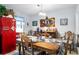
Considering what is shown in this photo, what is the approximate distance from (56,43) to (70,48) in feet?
0.64

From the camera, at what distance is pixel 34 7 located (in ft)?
5.74

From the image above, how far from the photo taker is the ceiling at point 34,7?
1.72 meters

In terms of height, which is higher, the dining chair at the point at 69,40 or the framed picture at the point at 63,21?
the framed picture at the point at 63,21

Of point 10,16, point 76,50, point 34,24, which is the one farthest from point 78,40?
point 10,16

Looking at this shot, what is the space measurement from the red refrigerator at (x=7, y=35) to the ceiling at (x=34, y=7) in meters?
0.17

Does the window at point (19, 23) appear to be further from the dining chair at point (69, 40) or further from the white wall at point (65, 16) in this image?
the dining chair at point (69, 40)

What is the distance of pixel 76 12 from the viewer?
1696 mm

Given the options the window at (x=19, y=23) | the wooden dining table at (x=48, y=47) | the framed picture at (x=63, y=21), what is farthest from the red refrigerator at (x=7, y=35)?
the framed picture at (x=63, y=21)

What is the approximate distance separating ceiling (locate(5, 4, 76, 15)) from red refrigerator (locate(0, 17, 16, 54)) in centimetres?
17

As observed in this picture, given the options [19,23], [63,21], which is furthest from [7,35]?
[63,21]

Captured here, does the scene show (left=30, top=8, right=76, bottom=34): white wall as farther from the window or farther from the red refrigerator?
the red refrigerator

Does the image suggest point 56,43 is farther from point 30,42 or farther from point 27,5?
point 27,5

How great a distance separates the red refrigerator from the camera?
5.62 ft

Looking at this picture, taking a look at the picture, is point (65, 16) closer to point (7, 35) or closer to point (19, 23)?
point (19, 23)
